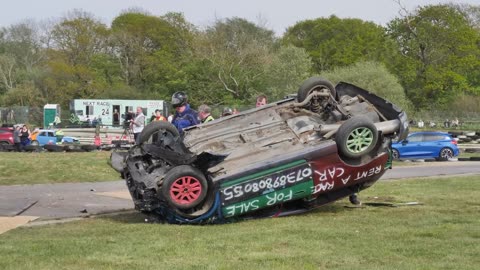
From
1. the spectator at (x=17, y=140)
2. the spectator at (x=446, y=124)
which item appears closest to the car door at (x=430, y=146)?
the spectator at (x=17, y=140)

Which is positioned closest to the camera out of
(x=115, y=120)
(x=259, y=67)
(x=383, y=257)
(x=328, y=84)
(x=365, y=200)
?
(x=383, y=257)

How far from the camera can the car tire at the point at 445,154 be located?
96.4 ft

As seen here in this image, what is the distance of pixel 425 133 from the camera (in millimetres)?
30031

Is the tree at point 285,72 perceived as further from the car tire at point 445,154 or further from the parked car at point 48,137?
the car tire at point 445,154

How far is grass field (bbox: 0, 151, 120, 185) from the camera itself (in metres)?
16.4

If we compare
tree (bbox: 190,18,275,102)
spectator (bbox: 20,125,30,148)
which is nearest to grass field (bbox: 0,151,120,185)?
spectator (bbox: 20,125,30,148)

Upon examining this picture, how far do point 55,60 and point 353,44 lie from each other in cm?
3572

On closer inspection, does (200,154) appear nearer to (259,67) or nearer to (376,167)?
Answer: (376,167)

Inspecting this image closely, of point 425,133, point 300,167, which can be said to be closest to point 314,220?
point 300,167

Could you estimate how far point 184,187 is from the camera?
Answer: 9.05 metres

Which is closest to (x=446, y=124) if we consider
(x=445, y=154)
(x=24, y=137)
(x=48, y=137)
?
(x=445, y=154)

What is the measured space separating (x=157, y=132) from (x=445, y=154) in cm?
2159

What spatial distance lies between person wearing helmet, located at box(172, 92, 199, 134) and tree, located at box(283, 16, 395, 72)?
2595 inches

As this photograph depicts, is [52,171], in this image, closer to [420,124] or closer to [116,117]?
[116,117]
